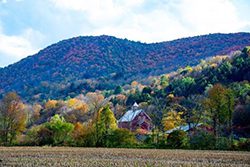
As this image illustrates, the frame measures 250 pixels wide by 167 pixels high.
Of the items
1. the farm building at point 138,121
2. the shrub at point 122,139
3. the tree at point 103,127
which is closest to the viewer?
the shrub at point 122,139

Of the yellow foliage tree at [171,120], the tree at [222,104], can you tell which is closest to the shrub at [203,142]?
the tree at [222,104]

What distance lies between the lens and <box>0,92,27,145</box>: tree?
6953cm

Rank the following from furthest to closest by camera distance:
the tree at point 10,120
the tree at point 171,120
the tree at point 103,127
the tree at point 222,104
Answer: the tree at point 171,120 < the tree at point 10,120 < the tree at point 222,104 < the tree at point 103,127

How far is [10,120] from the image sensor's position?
7056 centimetres

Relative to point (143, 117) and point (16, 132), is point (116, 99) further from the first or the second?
point (16, 132)

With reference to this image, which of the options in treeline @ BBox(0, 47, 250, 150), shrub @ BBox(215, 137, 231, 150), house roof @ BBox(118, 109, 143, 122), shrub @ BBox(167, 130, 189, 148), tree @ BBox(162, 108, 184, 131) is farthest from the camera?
house roof @ BBox(118, 109, 143, 122)

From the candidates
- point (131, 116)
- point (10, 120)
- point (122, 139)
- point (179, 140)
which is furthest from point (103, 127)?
point (131, 116)

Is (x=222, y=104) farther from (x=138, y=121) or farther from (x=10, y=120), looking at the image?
(x=138, y=121)

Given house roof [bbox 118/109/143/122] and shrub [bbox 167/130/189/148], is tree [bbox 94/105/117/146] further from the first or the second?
house roof [bbox 118/109/143/122]

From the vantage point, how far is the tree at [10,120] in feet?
228

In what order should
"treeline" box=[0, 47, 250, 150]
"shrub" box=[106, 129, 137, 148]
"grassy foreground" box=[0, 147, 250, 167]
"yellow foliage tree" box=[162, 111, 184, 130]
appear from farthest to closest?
"yellow foliage tree" box=[162, 111, 184, 130], "shrub" box=[106, 129, 137, 148], "treeline" box=[0, 47, 250, 150], "grassy foreground" box=[0, 147, 250, 167]

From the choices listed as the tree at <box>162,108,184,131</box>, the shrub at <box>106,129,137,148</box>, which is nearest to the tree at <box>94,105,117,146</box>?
the shrub at <box>106,129,137,148</box>

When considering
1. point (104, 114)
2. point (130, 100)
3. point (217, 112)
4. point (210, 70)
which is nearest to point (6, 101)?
point (104, 114)

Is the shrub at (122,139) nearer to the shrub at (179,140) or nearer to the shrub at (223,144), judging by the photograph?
the shrub at (179,140)
